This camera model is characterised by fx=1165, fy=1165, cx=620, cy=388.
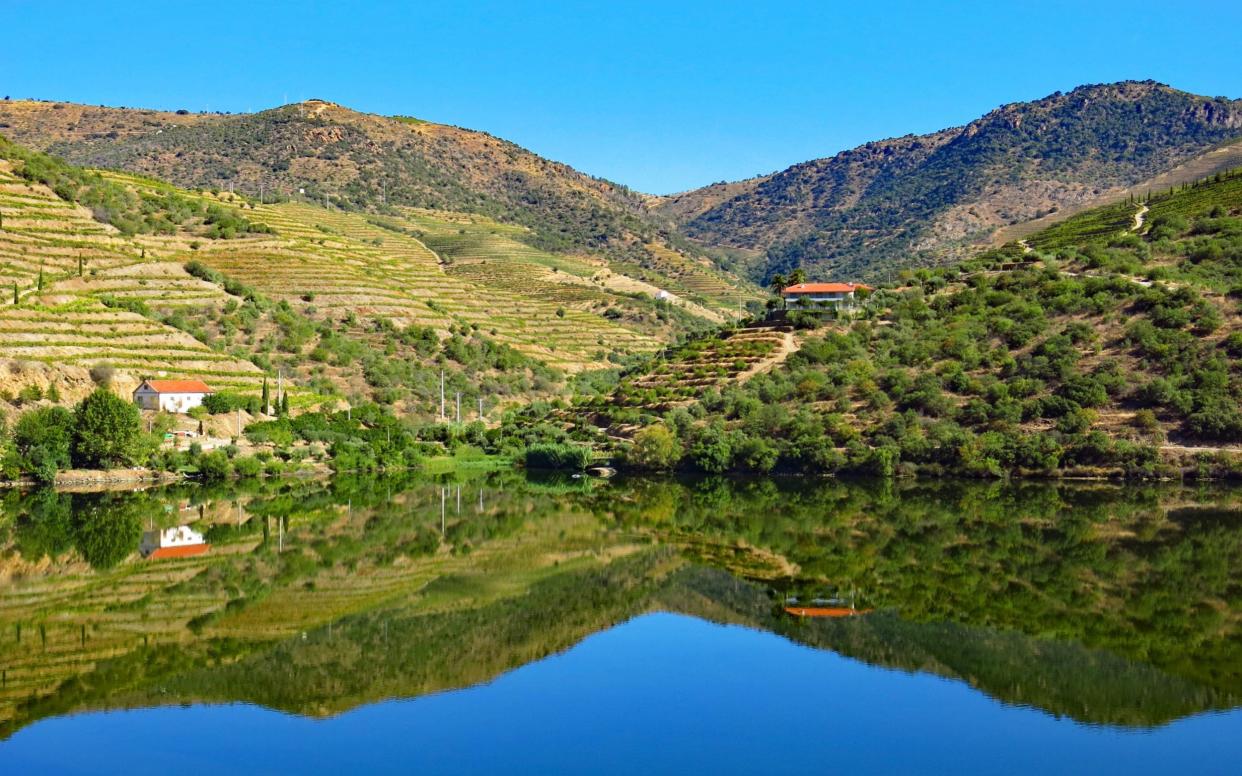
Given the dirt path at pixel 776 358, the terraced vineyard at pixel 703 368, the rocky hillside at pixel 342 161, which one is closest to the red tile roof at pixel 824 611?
the terraced vineyard at pixel 703 368

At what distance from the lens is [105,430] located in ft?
167

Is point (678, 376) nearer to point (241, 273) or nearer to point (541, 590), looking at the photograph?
point (241, 273)

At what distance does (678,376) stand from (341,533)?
33.9 meters

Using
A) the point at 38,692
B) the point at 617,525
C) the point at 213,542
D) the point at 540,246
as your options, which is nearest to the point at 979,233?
the point at 540,246

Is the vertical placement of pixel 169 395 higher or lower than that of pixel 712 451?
higher

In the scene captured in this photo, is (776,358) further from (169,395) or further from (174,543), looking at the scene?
(174,543)

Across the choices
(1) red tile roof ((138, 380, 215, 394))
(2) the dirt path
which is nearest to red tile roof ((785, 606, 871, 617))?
(2) the dirt path

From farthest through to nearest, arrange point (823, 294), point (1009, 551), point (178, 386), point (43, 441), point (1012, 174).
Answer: point (1012, 174)
point (823, 294)
point (178, 386)
point (43, 441)
point (1009, 551)

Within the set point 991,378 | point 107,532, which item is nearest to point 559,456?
point 991,378

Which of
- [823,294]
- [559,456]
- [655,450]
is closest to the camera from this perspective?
[655,450]

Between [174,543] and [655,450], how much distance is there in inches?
1101

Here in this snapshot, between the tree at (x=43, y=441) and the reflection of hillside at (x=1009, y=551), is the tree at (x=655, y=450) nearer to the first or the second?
the reflection of hillside at (x=1009, y=551)

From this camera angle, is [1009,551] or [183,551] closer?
[183,551]

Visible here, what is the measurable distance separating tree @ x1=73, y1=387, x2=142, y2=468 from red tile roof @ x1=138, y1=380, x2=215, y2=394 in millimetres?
3629
